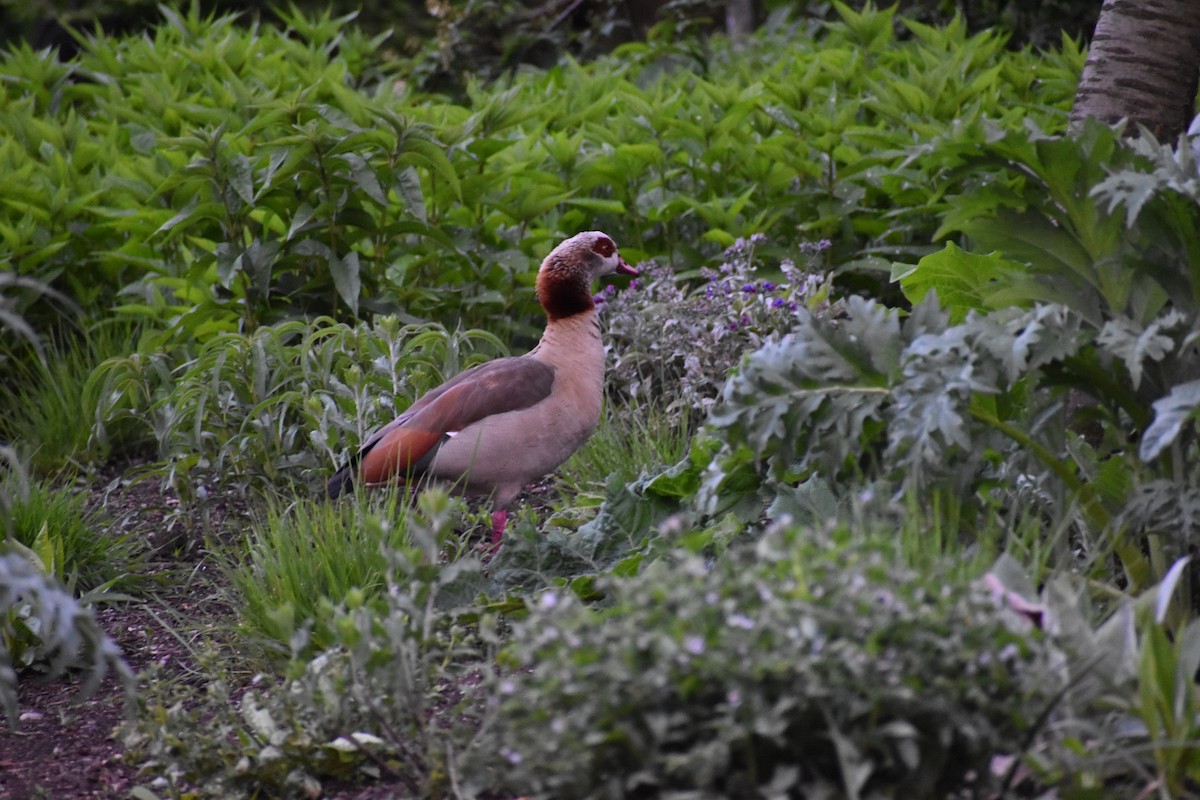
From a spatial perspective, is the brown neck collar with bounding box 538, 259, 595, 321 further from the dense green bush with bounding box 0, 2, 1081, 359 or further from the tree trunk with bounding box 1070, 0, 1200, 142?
the tree trunk with bounding box 1070, 0, 1200, 142

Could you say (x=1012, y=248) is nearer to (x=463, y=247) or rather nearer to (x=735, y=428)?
(x=735, y=428)

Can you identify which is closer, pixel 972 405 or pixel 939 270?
pixel 972 405

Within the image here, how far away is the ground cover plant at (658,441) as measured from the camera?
7.64ft

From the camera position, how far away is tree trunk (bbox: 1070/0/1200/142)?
4.36 meters

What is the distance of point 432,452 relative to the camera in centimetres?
443

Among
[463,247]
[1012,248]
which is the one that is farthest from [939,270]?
[463,247]

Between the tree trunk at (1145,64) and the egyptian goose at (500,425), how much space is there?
1779 mm

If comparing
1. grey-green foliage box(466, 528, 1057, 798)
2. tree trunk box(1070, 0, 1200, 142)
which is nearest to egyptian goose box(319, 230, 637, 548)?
tree trunk box(1070, 0, 1200, 142)

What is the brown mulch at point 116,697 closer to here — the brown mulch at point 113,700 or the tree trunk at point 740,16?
the brown mulch at point 113,700

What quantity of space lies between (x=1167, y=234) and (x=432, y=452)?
89.9 inches

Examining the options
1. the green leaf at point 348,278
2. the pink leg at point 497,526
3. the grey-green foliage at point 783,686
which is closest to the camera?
the grey-green foliage at point 783,686

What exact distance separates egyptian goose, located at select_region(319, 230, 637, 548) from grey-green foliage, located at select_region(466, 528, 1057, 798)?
6.41 ft

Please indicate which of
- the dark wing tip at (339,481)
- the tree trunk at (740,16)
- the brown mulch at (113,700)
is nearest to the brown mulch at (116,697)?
the brown mulch at (113,700)

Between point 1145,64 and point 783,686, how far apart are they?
9.72 ft
